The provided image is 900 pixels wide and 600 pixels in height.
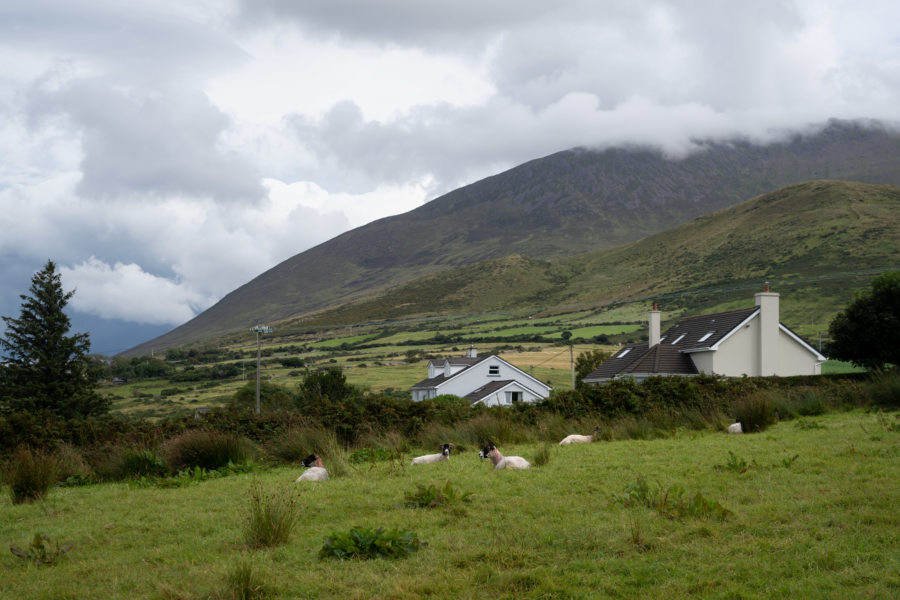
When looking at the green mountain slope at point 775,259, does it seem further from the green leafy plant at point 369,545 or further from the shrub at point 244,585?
the shrub at point 244,585

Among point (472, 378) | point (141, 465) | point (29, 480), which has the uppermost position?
point (472, 378)

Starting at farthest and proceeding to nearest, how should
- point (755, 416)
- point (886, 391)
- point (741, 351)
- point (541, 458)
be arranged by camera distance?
point (741, 351)
point (886, 391)
point (755, 416)
point (541, 458)

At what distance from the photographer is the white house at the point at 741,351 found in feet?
129

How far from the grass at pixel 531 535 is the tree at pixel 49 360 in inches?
1757

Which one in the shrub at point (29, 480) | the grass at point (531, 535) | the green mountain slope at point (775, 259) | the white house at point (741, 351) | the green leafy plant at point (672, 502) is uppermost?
the green mountain slope at point (775, 259)

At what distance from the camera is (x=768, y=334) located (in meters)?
39.7

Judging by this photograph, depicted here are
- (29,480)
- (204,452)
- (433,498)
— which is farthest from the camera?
(204,452)

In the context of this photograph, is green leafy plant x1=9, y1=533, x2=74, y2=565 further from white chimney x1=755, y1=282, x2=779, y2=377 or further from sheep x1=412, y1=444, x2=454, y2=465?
white chimney x1=755, y1=282, x2=779, y2=377

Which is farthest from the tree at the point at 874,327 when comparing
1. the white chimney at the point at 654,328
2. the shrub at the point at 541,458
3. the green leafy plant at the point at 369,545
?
the green leafy plant at the point at 369,545

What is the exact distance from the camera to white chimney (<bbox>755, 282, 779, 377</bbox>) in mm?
39375

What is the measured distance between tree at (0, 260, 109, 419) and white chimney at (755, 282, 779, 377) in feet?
136

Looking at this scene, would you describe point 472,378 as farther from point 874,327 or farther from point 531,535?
point 531,535

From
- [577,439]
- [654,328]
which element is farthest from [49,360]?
[577,439]

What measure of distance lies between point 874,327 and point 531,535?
3870 cm
